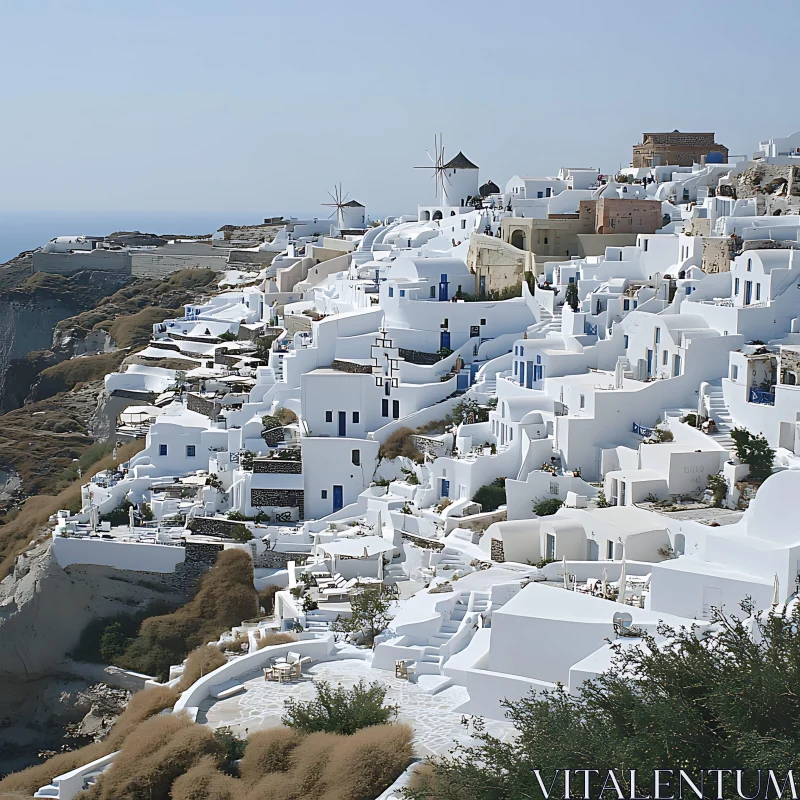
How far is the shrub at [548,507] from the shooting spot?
2322 cm

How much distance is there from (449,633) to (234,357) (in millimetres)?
20606

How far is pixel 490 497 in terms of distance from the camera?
Answer: 2475cm

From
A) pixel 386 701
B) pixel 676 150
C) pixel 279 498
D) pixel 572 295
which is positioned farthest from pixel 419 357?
pixel 676 150

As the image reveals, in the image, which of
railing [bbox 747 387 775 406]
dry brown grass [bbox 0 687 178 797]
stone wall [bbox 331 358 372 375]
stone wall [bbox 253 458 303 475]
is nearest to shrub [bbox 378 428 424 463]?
stone wall [bbox 253 458 303 475]

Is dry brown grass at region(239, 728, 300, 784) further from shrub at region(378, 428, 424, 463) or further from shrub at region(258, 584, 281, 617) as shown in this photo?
shrub at region(378, 428, 424, 463)

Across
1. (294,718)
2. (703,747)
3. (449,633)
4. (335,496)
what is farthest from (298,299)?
(703,747)

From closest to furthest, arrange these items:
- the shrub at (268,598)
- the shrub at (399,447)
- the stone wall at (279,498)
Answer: the shrub at (268,598) < the stone wall at (279,498) < the shrub at (399,447)

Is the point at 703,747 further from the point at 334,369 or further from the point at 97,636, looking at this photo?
the point at 334,369

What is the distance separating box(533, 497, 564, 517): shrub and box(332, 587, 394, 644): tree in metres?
4.22

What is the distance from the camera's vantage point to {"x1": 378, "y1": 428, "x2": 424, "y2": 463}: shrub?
2747cm

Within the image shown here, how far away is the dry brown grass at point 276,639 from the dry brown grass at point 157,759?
4.08 meters

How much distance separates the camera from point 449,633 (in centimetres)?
1872

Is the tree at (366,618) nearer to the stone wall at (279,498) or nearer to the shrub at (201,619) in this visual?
the shrub at (201,619)

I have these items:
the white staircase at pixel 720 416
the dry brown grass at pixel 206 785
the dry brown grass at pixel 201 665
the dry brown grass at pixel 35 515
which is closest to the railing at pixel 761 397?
the white staircase at pixel 720 416
